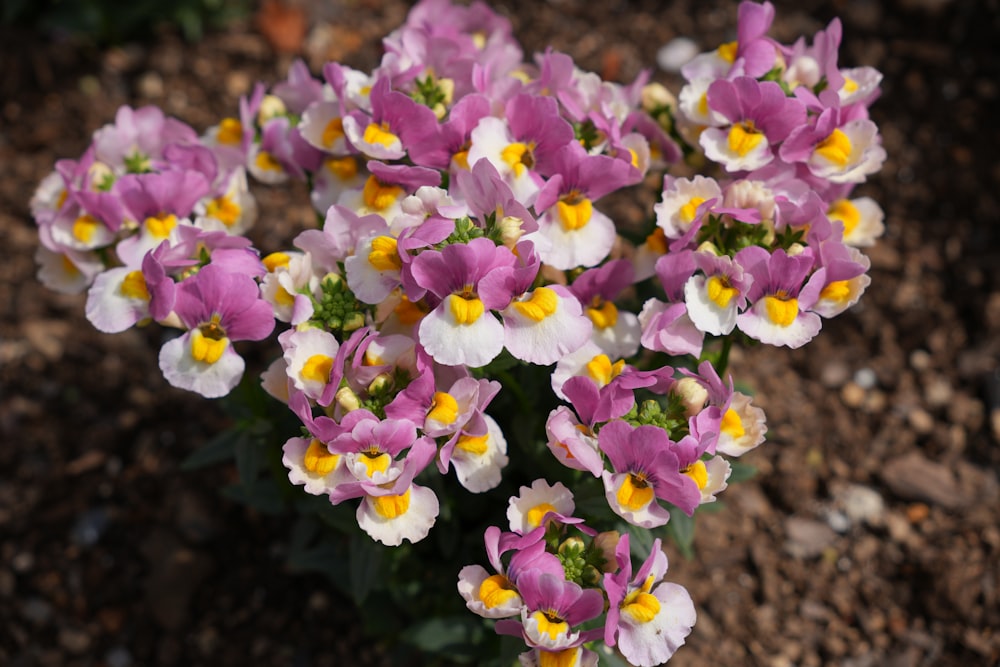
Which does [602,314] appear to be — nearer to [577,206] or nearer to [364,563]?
[577,206]

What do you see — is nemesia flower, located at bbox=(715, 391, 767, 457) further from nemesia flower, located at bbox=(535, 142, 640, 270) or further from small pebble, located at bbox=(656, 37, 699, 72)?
small pebble, located at bbox=(656, 37, 699, 72)

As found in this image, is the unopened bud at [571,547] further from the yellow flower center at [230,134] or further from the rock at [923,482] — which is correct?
the rock at [923,482]

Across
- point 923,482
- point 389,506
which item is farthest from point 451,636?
point 923,482

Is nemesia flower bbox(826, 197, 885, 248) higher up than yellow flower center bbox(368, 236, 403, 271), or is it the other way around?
yellow flower center bbox(368, 236, 403, 271)

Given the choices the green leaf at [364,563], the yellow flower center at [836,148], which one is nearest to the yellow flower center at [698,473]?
the yellow flower center at [836,148]

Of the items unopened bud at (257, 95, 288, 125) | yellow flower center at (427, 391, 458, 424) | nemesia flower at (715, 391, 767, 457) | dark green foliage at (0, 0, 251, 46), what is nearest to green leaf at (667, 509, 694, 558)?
nemesia flower at (715, 391, 767, 457)

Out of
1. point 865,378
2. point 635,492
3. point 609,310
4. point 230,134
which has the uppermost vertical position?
point 230,134
